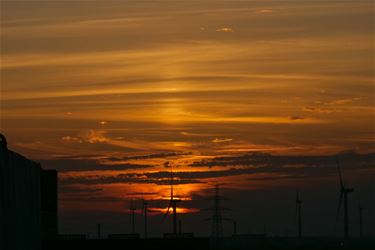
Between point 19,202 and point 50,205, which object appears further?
point 50,205

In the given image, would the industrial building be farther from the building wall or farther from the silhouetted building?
the silhouetted building

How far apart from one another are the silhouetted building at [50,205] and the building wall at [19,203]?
31.3ft

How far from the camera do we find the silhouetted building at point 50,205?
48.4m

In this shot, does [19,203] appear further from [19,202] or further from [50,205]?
[50,205]

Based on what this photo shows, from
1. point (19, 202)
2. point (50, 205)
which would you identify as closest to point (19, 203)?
point (19, 202)

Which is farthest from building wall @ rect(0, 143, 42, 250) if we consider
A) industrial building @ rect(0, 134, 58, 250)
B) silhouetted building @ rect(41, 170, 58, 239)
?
silhouetted building @ rect(41, 170, 58, 239)

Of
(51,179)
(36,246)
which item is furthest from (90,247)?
(36,246)

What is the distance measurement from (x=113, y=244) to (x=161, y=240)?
687 centimetres

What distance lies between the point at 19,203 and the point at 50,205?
1995 cm

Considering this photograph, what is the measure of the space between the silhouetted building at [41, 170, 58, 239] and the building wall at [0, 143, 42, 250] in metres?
9.53

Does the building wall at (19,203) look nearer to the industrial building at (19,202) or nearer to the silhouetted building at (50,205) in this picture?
the industrial building at (19,202)

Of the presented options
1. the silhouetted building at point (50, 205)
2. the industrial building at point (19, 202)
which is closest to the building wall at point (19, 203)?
the industrial building at point (19, 202)

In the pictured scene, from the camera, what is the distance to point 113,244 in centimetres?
10419

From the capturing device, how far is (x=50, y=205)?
52281 millimetres
